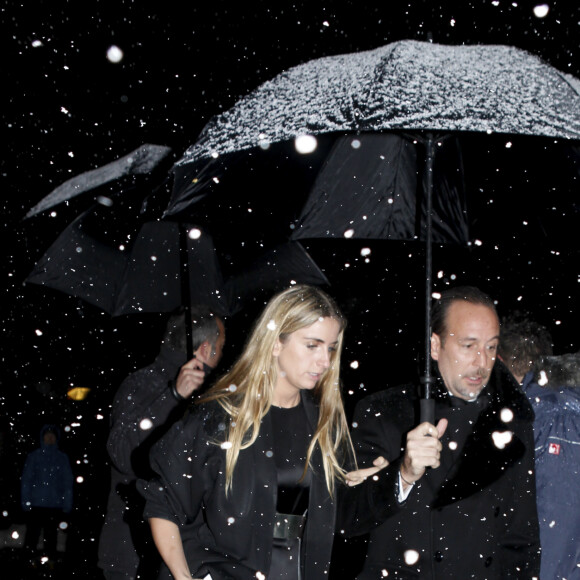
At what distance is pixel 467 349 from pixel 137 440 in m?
1.99

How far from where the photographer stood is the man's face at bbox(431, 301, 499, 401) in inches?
143

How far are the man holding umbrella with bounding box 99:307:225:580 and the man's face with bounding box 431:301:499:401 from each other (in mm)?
1597

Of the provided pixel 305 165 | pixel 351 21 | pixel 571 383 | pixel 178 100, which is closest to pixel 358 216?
pixel 305 165

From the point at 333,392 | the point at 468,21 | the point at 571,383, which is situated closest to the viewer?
the point at 333,392

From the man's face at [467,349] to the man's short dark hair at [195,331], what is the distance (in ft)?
5.44

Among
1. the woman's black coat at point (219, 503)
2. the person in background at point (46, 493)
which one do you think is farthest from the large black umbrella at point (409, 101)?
the person in background at point (46, 493)

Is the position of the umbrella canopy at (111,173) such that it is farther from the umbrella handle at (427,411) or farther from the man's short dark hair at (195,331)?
the umbrella handle at (427,411)

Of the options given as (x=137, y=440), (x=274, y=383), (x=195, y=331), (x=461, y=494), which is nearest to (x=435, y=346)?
(x=461, y=494)

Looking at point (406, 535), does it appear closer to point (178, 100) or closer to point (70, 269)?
point (70, 269)

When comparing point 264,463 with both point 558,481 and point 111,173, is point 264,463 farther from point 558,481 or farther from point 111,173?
point 111,173

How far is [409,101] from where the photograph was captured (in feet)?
9.80

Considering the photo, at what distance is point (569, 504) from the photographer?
4262 mm

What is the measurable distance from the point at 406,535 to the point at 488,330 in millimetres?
1090

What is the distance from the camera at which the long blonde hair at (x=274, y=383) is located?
10.8ft
